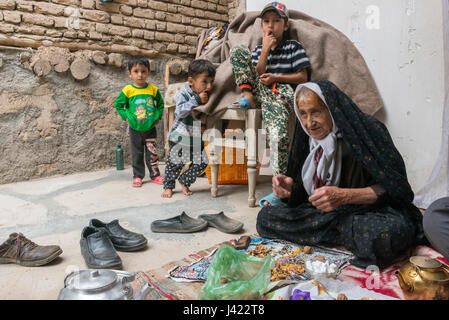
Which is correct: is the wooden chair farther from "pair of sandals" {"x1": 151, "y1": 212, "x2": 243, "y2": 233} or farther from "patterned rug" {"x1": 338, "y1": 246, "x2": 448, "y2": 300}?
"patterned rug" {"x1": 338, "y1": 246, "x2": 448, "y2": 300}

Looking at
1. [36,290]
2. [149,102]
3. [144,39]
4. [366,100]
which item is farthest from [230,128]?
[36,290]

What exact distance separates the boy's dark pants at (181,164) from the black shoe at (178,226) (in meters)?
0.96

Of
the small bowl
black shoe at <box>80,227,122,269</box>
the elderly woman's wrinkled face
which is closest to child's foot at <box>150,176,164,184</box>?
black shoe at <box>80,227,122,269</box>

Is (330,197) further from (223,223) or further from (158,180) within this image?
(158,180)

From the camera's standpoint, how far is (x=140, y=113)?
12.6 ft

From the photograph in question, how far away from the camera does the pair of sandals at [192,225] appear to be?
7.75ft

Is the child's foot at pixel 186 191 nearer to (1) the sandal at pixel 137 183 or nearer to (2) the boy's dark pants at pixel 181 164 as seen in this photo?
(2) the boy's dark pants at pixel 181 164

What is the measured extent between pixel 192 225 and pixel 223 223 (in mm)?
221

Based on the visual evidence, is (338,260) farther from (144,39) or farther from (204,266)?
(144,39)

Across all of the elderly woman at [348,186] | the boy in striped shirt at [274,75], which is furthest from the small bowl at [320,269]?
the boy in striped shirt at [274,75]

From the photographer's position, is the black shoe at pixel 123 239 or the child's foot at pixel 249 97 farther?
the child's foot at pixel 249 97

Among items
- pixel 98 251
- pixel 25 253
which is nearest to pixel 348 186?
pixel 98 251
